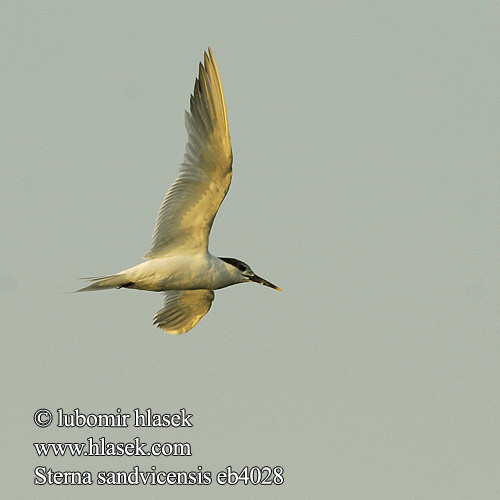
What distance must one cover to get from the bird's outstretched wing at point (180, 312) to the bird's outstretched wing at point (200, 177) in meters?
1.73

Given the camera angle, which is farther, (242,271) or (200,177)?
(242,271)

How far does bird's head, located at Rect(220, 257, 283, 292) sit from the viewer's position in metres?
15.1

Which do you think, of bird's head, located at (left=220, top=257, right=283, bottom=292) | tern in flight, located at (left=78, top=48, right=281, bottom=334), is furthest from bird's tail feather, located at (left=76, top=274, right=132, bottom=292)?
bird's head, located at (left=220, top=257, right=283, bottom=292)

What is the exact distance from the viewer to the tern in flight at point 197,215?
13.6 m

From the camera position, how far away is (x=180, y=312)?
16.2 meters

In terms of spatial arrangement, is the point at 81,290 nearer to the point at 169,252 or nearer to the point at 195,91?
the point at 169,252

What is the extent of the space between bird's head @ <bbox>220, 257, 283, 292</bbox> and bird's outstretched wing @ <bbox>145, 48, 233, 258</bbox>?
580 millimetres

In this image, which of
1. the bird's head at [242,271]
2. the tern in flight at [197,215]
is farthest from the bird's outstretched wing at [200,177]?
the bird's head at [242,271]

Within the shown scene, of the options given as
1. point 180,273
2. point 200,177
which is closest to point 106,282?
point 180,273

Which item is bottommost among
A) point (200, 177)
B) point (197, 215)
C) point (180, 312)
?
point (180, 312)

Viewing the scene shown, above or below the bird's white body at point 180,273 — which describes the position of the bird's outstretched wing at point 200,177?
above

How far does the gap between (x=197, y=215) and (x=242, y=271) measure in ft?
4.53

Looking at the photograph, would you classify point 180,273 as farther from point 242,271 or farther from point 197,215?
point 242,271

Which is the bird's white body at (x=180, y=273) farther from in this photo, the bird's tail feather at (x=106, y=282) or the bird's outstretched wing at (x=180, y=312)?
the bird's outstretched wing at (x=180, y=312)
